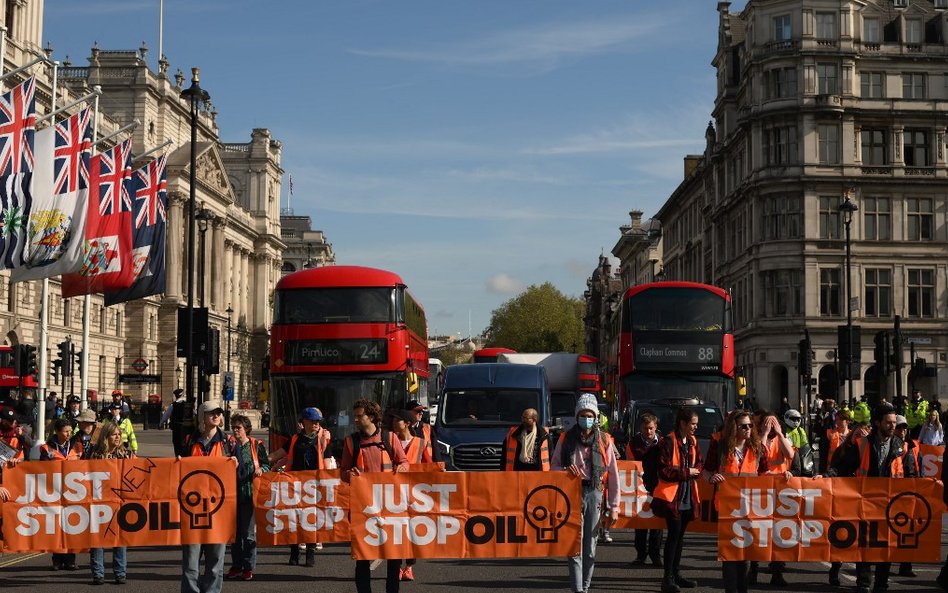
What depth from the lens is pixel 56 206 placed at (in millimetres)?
28297

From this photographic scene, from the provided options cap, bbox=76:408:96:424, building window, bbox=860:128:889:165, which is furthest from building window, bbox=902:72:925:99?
cap, bbox=76:408:96:424

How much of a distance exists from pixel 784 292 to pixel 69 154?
48.7m

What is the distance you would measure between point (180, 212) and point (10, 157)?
83.7 m

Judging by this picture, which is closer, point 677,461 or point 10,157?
point 677,461

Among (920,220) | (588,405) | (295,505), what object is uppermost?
(920,220)

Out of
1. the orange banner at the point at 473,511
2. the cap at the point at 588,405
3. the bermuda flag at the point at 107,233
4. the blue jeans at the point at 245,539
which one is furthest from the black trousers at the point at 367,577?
the bermuda flag at the point at 107,233

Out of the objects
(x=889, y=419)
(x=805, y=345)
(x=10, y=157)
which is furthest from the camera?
(x=805, y=345)

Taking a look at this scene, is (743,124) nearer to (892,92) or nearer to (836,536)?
(892,92)

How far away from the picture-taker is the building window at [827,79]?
7088cm

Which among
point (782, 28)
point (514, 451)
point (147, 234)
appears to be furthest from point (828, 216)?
point (514, 451)

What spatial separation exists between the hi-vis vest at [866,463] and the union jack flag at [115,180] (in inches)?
915

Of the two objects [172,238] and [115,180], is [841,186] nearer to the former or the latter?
[115,180]

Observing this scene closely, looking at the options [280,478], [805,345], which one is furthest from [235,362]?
[280,478]

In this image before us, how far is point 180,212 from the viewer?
109 metres
